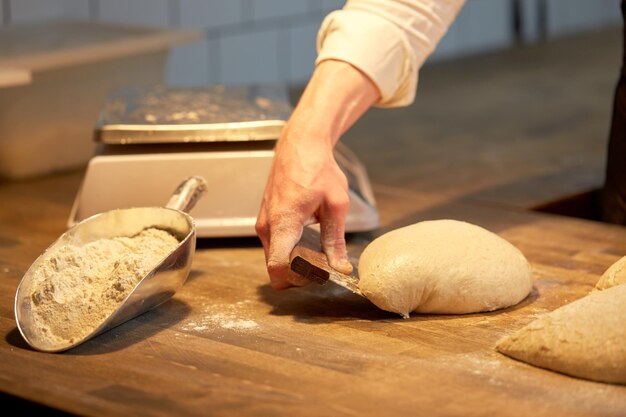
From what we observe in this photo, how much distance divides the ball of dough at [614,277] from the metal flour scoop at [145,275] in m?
0.46

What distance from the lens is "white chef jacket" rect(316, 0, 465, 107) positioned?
1347 mm

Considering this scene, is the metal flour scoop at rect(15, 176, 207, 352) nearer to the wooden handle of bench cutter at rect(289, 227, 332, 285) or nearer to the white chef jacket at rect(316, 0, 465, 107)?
the wooden handle of bench cutter at rect(289, 227, 332, 285)

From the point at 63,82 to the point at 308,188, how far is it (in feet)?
2.73

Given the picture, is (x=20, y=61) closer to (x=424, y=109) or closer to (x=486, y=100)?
(x=424, y=109)

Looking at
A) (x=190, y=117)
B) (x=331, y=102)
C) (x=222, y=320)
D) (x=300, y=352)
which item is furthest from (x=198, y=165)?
(x=300, y=352)

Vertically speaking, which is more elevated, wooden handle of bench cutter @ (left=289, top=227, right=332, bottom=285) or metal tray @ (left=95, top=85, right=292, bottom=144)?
metal tray @ (left=95, top=85, right=292, bottom=144)

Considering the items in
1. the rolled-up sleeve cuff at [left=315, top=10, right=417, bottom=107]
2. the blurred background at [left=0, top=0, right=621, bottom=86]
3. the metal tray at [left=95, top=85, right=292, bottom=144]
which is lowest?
the blurred background at [left=0, top=0, right=621, bottom=86]

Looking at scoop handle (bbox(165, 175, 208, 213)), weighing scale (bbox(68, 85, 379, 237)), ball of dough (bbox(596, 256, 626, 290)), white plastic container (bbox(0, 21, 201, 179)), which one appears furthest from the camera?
white plastic container (bbox(0, 21, 201, 179))

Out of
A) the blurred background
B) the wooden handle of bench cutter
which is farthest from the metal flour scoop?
the blurred background

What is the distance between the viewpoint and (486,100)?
8.50 ft

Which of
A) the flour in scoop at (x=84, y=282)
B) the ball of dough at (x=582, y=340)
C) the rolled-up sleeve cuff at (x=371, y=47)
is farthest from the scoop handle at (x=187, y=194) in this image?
the ball of dough at (x=582, y=340)

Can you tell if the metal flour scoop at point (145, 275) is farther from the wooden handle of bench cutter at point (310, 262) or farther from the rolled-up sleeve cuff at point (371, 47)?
the rolled-up sleeve cuff at point (371, 47)

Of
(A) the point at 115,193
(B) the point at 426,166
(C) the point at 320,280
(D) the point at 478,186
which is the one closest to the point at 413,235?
(C) the point at 320,280

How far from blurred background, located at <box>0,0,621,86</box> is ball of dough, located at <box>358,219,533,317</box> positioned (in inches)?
45.7
